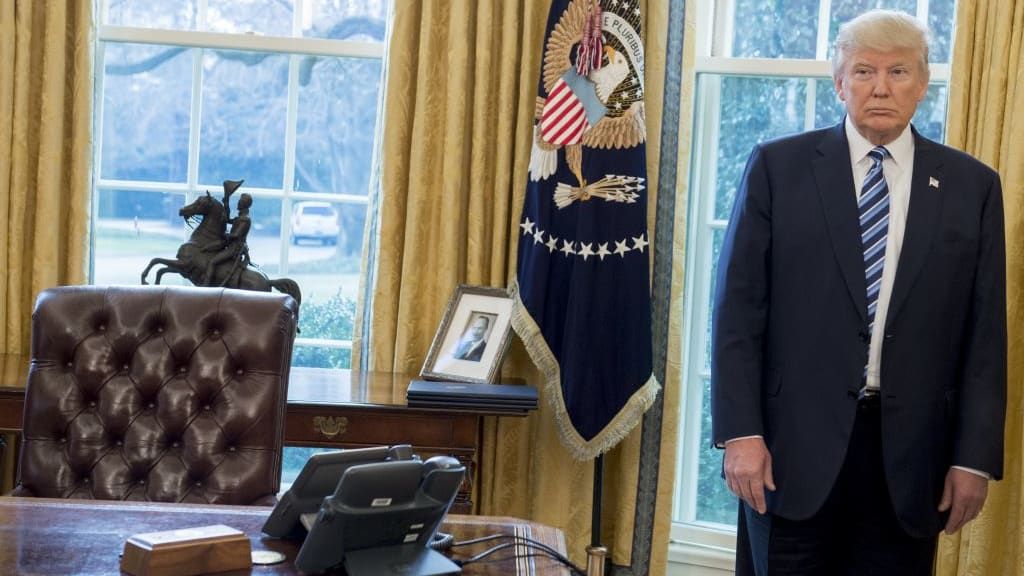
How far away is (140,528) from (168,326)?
27.7 inches

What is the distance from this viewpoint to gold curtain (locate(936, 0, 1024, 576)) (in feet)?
10.3

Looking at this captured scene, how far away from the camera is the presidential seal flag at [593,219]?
3303mm

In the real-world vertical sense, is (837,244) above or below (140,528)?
above

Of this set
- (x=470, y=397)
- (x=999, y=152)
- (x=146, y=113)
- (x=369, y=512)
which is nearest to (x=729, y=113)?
(x=999, y=152)

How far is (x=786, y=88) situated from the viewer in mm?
3611

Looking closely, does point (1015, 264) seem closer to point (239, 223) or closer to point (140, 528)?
point (239, 223)

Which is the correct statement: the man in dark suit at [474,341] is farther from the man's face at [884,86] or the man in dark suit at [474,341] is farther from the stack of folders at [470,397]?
the man's face at [884,86]

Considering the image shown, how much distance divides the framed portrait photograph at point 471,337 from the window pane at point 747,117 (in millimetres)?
811

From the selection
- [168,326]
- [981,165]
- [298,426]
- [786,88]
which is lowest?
[298,426]

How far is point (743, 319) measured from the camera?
7.55 feet

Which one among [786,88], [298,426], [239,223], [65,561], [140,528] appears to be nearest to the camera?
[65,561]

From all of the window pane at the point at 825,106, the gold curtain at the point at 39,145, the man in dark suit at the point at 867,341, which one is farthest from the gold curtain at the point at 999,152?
the gold curtain at the point at 39,145

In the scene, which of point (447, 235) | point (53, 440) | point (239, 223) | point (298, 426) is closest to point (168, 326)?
point (53, 440)

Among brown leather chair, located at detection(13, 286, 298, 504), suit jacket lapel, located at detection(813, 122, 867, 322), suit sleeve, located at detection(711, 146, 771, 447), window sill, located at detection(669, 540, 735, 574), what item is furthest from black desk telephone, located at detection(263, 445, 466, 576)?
window sill, located at detection(669, 540, 735, 574)
